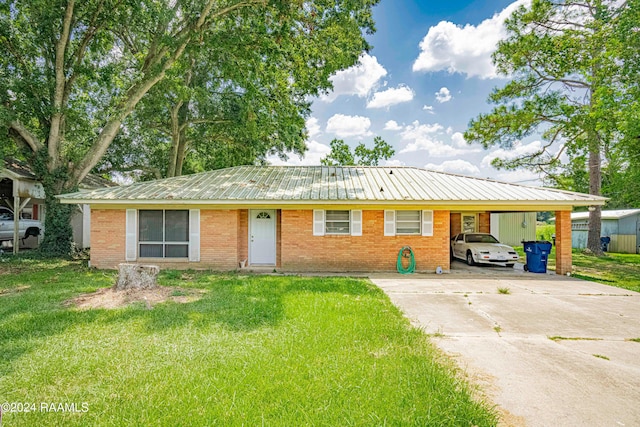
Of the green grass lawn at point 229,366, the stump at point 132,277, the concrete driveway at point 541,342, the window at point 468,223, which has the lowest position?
the concrete driveway at point 541,342

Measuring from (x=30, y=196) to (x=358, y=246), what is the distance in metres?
15.4

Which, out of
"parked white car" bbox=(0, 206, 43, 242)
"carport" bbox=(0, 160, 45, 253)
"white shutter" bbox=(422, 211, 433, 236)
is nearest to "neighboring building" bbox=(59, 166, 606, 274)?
"white shutter" bbox=(422, 211, 433, 236)

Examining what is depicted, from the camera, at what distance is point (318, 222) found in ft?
36.0

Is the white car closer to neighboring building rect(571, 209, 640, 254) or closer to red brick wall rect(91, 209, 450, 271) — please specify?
red brick wall rect(91, 209, 450, 271)

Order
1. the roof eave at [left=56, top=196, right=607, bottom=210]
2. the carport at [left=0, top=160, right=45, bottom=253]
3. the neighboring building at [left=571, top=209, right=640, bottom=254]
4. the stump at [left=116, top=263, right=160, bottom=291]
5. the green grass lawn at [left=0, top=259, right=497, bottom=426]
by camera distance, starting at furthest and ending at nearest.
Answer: the neighboring building at [left=571, top=209, right=640, bottom=254]
the carport at [left=0, top=160, right=45, bottom=253]
the roof eave at [left=56, top=196, right=607, bottom=210]
the stump at [left=116, top=263, right=160, bottom=291]
the green grass lawn at [left=0, top=259, right=497, bottom=426]

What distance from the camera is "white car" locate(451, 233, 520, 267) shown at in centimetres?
1192

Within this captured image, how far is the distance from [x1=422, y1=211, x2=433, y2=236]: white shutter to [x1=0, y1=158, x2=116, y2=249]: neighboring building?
1570 cm

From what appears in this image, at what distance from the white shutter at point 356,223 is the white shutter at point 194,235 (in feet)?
17.7

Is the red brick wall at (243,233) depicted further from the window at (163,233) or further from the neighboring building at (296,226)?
the window at (163,233)

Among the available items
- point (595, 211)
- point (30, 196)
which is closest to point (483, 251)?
point (595, 211)

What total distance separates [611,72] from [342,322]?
15.7 m

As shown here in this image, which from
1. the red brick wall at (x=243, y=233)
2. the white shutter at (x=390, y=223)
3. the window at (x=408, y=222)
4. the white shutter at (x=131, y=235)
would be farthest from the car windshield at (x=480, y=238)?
the white shutter at (x=131, y=235)

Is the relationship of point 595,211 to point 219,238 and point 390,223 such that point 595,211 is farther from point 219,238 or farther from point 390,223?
point 219,238

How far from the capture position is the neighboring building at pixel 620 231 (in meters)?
19.8
